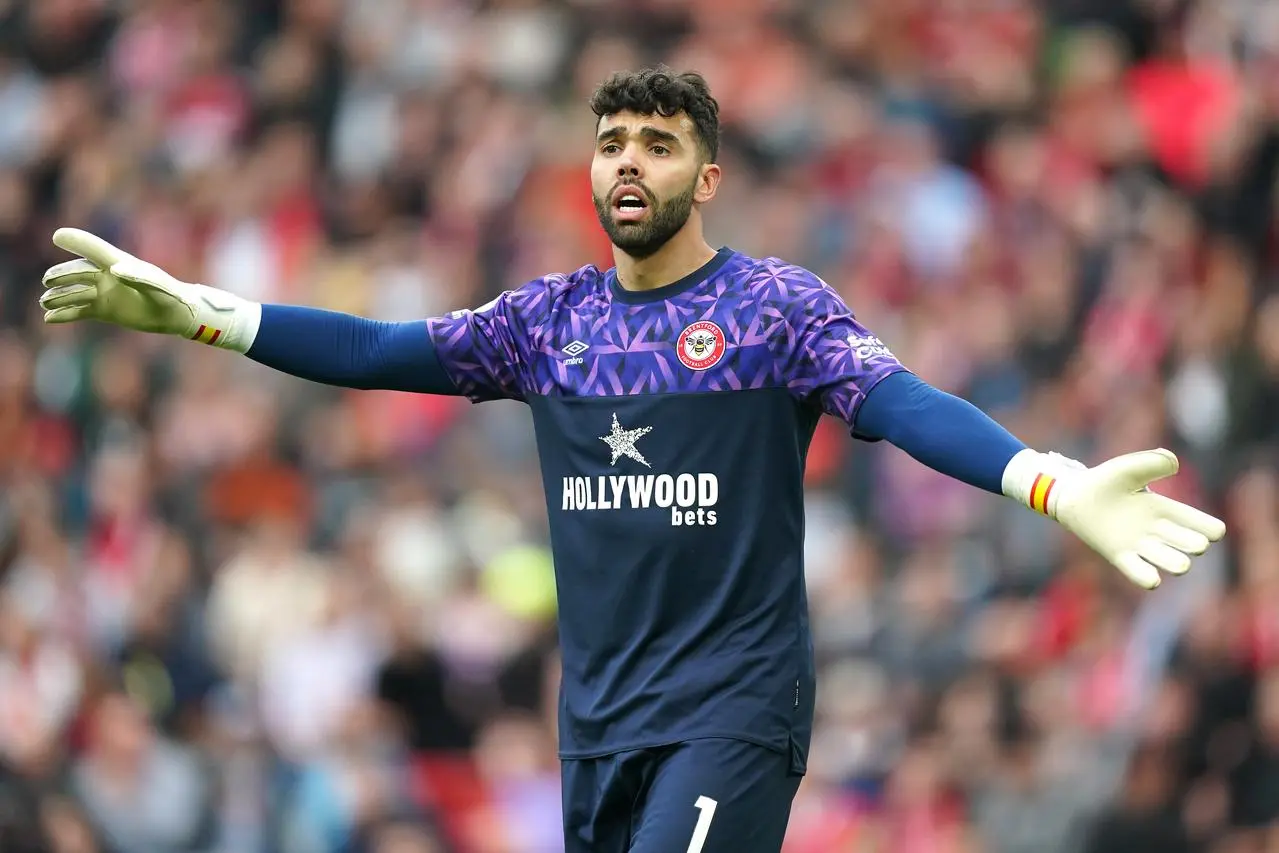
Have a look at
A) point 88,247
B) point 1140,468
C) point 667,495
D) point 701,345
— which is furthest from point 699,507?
point 88,247

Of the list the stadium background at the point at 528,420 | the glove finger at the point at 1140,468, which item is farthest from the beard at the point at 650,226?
the stadium background at the point at 528,420

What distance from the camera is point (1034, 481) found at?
18.4ft

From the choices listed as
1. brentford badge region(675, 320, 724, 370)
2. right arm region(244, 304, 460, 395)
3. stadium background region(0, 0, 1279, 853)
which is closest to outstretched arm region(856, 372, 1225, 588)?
brentford badge region(675, 320, 724, 370)

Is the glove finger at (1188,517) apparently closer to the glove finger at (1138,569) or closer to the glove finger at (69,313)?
the glove finger at (1138,569)

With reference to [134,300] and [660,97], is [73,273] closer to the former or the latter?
[134,300]

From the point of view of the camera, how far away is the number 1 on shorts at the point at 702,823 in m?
6.00

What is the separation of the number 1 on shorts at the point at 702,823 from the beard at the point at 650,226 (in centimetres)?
157

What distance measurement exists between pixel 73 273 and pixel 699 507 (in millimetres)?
1940

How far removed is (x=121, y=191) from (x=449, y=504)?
432 centimetres

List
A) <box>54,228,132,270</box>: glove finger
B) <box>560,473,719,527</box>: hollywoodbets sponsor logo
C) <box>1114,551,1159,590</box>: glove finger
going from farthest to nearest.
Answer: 1. <box>54,228,132,270</box>: glove finger
2. <box>560,473,719,527</box>: hollywoodbets sponsor logo
3. <box>1114,551,1159,590</box>: glove finger

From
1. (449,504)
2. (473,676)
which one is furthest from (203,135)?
(473,676)

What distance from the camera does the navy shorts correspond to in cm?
601

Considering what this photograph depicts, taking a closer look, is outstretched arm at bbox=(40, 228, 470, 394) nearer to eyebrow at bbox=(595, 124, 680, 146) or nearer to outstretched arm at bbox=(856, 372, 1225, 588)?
eyebrow at bbox=(595, 124, 680, 146)

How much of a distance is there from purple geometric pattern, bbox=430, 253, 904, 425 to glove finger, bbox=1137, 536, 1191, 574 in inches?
35.5
